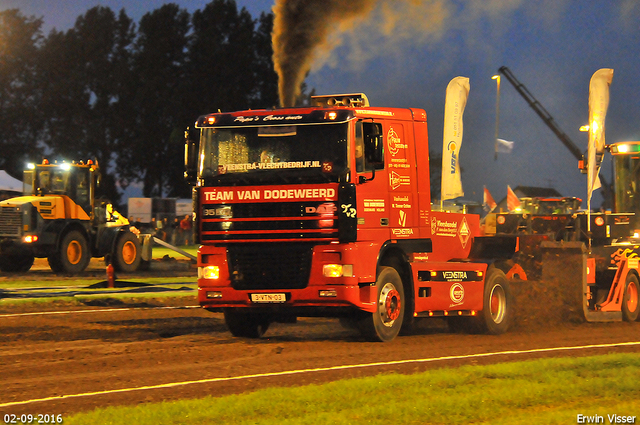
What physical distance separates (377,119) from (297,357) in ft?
11.6

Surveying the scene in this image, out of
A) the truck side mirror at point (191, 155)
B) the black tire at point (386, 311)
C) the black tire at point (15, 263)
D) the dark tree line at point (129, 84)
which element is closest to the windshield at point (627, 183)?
the black tire at point (386, 311)

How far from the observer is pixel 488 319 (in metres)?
14.7

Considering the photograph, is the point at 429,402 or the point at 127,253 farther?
the point at 127,253

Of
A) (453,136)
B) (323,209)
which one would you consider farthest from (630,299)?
(323,209)

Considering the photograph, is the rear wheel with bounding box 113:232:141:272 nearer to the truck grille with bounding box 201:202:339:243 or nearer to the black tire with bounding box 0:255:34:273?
the black tire with bounding box 0:255:34:273

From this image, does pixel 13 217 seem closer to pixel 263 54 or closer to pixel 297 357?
pixel 297 357

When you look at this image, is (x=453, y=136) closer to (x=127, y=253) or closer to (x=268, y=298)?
(x=268, y=298)

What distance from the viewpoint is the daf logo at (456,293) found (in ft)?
45.6

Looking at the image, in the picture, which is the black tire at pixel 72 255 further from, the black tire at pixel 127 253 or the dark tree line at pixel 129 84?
the dark tree line at pixel 129 84

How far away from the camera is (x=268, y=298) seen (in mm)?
12086

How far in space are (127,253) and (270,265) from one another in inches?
710

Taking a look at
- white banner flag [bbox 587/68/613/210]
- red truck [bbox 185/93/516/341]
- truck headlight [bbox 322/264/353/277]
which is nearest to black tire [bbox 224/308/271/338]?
red truck [bbox 185/93/516/341]

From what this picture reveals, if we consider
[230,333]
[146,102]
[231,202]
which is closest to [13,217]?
[230,333]

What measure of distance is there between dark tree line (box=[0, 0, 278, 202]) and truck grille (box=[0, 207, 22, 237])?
43.4 m
